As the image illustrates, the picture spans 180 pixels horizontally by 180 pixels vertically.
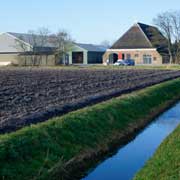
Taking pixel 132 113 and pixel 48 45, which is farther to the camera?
pixel 48 45

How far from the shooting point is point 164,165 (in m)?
9.80

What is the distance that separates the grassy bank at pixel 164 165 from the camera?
908 cm

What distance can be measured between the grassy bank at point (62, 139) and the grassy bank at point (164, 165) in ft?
7.06

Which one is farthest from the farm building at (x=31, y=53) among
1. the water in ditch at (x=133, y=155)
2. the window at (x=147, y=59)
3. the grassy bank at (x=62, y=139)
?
the water in ditch at (x=133, y=155)

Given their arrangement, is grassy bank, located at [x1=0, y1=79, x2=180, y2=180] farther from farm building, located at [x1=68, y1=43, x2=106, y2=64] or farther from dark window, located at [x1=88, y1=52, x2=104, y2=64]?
dark window, located at [x1=88, y1=52, x2=104, y2=64]

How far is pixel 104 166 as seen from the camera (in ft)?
38.0

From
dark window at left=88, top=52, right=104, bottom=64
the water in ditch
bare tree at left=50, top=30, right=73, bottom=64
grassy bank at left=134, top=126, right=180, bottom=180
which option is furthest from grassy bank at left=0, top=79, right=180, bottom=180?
dark window at left=88, top=52, right=104, bottom=64

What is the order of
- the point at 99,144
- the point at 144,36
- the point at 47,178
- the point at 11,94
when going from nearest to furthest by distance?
the point at 47,178 < the point at 99,144 < the point at 11,94 < the point at 144,36

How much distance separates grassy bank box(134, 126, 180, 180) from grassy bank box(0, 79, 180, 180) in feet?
7.06

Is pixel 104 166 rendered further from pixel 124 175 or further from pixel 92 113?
pixel 92 113

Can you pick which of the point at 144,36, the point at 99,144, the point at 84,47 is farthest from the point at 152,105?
the point at 84,47

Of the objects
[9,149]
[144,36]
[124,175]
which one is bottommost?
[124,175]

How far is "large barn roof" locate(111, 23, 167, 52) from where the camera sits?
258 feet

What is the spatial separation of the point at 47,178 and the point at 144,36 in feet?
236
